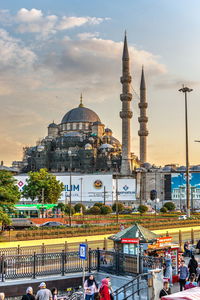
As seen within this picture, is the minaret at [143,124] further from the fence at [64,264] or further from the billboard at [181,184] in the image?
the fence at [64,264]

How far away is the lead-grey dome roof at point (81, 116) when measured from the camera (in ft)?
385

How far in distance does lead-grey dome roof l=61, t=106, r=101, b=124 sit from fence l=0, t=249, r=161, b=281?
10200 cm

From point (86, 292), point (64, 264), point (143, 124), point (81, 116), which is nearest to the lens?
point (86, 292)

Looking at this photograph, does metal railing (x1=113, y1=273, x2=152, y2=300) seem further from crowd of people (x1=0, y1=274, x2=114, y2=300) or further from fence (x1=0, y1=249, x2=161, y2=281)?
fence (x1=0, y1=249, x2=161, y2=281)

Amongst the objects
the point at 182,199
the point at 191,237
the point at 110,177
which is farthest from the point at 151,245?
the point at 182,199

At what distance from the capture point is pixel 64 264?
1537 centimetres

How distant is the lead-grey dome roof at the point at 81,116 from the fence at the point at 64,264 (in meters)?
102

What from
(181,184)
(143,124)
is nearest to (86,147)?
(143,124)

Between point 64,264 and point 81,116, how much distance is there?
104 metres

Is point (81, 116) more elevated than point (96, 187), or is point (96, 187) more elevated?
point (81, 116)

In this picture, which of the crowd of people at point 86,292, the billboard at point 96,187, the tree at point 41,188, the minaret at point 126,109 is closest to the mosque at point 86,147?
the minaret at point 126,109

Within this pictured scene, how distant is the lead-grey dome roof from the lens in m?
117

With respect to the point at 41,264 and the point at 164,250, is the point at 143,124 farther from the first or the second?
the point at 41,264

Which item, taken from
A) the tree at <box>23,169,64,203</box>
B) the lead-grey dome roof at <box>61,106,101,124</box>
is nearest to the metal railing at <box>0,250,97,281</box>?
the tree at <box>23,169,64,203</box>
